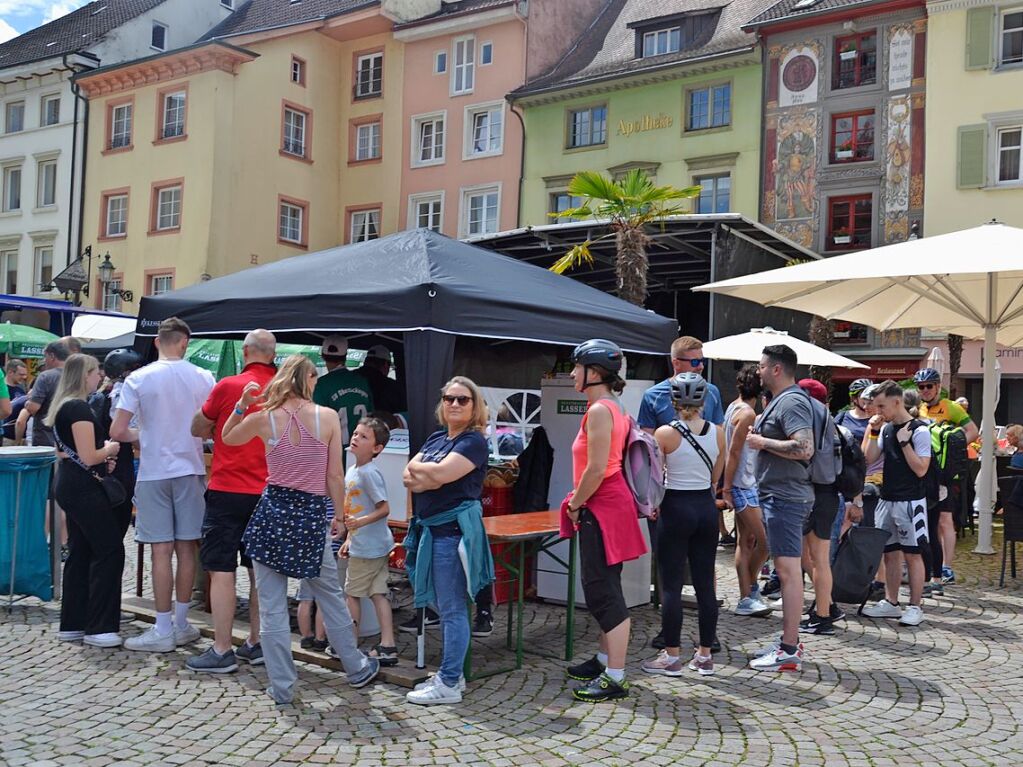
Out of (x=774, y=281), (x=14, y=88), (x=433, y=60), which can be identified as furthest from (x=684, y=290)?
(x=14, y=88)

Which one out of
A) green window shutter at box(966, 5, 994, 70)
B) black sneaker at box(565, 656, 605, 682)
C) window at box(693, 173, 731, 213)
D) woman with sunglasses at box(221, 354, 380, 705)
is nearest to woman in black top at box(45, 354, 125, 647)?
woman with sunglasses at box(221, 354, 380, 705)

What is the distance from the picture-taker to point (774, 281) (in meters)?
9.02

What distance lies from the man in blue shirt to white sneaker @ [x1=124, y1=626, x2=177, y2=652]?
3.09 m

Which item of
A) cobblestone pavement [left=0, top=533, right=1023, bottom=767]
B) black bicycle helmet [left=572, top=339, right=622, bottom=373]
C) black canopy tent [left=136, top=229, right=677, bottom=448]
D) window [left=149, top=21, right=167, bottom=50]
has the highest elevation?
window [left=149, top=21, right=167, bottom=50]

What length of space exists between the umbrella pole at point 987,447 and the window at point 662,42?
2037 cm

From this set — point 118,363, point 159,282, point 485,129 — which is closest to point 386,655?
point 118,363

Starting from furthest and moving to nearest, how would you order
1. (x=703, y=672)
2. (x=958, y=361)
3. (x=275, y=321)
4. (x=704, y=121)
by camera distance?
(x=704, y=121) < (x=958, y=361) < (x=275, y=321) < (x=703, y=672)

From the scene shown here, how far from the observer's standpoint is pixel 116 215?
3428cm

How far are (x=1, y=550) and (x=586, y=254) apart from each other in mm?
12579

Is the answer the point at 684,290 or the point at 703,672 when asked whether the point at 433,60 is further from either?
the point at 703,672

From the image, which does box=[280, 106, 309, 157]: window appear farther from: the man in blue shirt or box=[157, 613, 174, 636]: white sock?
box=[157, 613, 174, 636]: white sock

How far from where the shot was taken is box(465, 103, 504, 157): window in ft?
103

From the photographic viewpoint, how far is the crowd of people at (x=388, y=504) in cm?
531

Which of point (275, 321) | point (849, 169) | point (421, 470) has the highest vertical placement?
point (849, 169)
